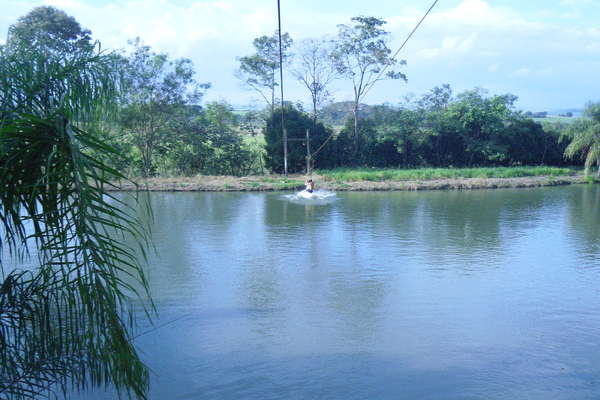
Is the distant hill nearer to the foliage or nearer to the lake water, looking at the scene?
the foliage

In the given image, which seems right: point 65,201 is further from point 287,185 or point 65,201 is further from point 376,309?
point 287,185

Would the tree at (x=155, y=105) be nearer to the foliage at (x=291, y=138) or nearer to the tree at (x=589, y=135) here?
the foliage at (x=291, y=138)

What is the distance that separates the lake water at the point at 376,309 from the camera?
23.1 feet

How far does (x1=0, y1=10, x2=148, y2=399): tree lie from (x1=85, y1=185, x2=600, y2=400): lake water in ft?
10.5

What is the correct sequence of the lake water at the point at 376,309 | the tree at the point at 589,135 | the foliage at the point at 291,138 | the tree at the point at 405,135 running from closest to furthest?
the lake water at the point at 376,309
the tree at the point at 589,135
the foliage at the point at 291,138
the tree at the point at 405,135

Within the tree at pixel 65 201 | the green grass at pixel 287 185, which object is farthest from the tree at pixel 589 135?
the tree at pixel 65 201

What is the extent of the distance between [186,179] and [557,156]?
2153 centimetres

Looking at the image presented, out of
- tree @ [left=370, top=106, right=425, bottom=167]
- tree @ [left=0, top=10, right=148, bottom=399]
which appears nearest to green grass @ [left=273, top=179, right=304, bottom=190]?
tree @ [left=370, top=106, right=425, bottom=167]

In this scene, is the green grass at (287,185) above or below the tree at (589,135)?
below

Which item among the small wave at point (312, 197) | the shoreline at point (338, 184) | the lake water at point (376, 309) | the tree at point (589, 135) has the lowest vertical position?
the lake water at point (376, 309)

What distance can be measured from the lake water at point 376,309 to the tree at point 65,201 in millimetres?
3191

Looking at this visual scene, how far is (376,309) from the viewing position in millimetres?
9445

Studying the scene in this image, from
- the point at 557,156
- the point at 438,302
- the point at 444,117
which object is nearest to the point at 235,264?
the point at 438,302

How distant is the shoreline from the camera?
25.3 meters
